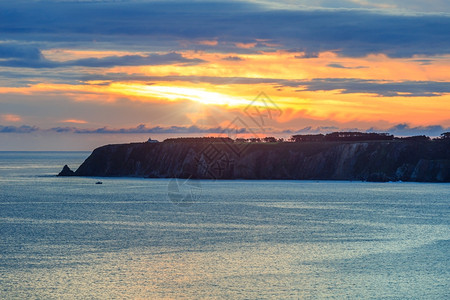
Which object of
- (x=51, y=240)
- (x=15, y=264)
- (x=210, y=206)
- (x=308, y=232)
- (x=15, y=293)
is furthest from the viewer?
(x=210, y=206)

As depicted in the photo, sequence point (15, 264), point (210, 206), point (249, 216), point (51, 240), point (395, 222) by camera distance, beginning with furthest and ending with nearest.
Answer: point (210, 206), point (249, 216), point (395, 222), point (51, 240), point (15, 264)

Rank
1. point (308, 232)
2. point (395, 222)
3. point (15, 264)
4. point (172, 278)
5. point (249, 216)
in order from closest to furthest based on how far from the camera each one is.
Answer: point (172, 278) → point (15, 264) → point (308, 232) → point (395, 222) → point (249, 216)

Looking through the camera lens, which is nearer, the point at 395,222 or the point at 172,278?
the point at 172,278

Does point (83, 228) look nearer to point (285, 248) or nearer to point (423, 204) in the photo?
Answer: point (285, 248)

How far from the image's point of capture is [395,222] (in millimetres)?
91250

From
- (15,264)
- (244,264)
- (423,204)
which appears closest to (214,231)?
(244,264)

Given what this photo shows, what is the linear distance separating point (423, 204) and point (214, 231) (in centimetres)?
5348

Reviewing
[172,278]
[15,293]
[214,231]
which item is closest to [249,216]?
[214,231]

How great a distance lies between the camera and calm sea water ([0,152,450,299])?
47.5 metres

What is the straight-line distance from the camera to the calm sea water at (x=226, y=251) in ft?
156

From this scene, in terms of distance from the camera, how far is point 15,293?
4575cm

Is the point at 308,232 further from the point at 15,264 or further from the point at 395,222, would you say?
the point at 15,264

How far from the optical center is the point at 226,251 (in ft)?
208

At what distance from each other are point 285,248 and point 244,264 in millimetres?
10231
